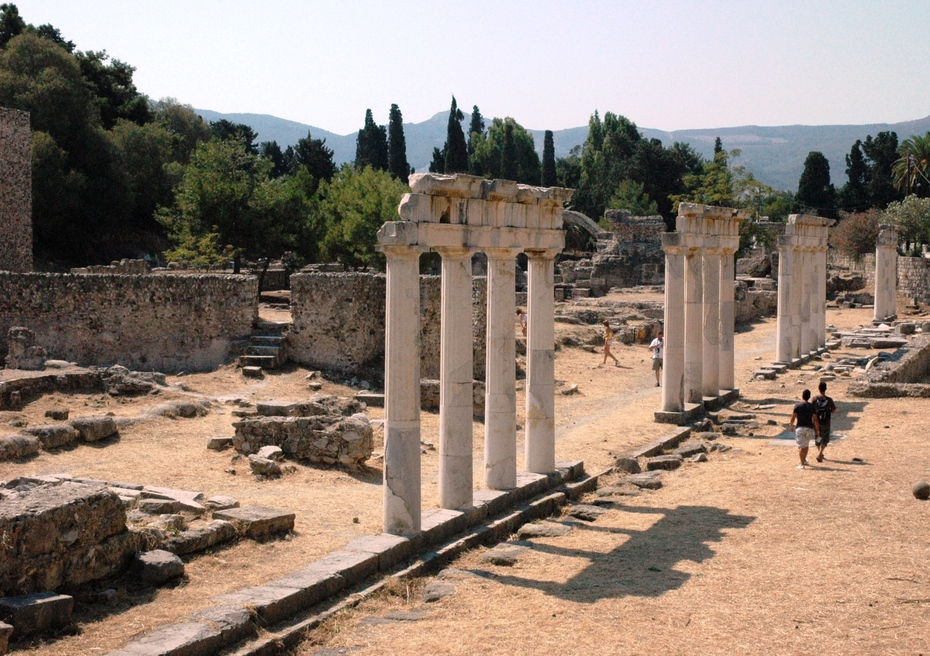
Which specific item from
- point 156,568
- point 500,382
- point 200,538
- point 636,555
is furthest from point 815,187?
point 156,568

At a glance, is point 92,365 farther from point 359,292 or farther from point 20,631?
point 20,631

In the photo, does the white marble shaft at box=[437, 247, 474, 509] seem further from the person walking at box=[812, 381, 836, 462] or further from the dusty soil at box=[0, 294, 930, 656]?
the person walking at box=[812, 381, 836, 462]

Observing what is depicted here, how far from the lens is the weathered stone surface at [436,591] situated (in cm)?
980


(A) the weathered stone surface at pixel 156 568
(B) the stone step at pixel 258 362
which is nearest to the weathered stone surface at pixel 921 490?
(A) the weathered stone surface at pixel 156 568

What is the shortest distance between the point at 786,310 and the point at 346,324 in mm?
12949

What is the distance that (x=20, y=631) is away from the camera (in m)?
7.82

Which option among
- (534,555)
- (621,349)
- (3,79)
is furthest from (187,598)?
(3,79)

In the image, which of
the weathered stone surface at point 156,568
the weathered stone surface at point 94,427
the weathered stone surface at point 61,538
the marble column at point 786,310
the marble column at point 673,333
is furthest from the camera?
the marble column at point 786,310

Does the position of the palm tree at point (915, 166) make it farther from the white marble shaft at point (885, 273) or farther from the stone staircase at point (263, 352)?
the stone staircase at point (263, 352)

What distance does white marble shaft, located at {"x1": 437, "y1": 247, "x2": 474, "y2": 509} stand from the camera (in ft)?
39.4

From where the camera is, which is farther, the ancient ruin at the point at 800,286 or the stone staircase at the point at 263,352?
the ancient ruin at the point at 800,286

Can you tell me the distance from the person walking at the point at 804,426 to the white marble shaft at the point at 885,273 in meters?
24.7

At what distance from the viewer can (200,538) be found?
10.1 m

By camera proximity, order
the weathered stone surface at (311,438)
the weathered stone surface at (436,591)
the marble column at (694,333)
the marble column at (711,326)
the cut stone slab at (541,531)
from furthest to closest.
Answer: the marble column at (711,326)
the marble column at (694,333)
the weathered stone surface at (311,438)
the cut stone slab at (541,531)
the weathered stone surface at (436,591)
